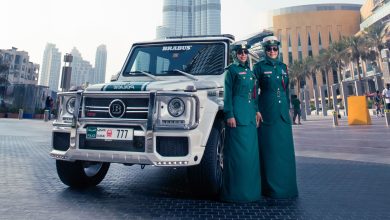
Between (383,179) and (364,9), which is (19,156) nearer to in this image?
(383,179)

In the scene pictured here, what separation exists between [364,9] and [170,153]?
97.4 metres

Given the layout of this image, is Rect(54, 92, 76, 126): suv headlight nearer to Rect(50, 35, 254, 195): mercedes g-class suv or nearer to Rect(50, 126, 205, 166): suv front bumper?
Rect(50, 35, 254, 195): mercedes g-class suv

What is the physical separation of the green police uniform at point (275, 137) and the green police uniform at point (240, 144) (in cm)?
24

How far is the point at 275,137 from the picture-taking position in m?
3.43

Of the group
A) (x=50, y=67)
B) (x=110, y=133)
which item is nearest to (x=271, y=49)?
(x=110, y=133)

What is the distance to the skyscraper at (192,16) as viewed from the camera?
12912 centimetres

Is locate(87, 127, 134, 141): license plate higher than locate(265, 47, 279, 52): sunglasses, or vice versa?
locate(265, 47, 279, 52): sunglasses

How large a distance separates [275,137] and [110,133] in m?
2.03

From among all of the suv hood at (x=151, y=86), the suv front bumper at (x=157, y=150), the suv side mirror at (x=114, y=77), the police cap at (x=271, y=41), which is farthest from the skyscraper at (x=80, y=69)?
the police cap at (x=271, y=41)

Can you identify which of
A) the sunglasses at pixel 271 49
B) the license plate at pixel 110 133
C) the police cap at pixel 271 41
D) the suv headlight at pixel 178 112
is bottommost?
the license plate at pixel 110 133

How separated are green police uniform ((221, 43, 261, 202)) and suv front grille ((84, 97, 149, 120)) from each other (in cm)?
96

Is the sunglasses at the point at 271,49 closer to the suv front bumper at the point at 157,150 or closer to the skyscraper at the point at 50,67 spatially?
the suv front bumper at the point at 157,150

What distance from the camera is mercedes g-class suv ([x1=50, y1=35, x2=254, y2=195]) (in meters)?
2.91

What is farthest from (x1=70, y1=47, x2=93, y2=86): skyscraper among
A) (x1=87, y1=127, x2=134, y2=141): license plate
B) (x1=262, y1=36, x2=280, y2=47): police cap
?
(x1=262, y1=36, x2=280, y2=47): police cap
